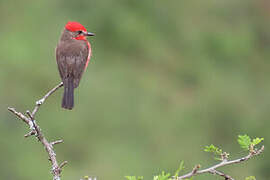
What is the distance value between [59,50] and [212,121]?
5.37 m

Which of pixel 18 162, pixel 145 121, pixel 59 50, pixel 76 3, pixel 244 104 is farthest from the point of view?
pixel 76 3

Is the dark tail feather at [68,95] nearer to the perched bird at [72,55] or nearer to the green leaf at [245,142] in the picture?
the perched bird at [72,55]

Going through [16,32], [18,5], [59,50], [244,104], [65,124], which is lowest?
[59,50]

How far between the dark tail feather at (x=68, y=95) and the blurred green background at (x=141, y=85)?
3823 millimetres

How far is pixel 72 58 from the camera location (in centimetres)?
532

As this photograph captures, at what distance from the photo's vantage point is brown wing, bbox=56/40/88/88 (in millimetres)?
5215

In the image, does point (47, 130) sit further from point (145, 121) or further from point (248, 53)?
point (248, 53)

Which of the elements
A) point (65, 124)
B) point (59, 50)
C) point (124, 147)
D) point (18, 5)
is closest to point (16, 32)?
point (18, 5)

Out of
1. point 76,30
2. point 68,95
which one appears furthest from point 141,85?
point 68,95

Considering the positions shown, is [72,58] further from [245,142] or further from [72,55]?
[245,142]

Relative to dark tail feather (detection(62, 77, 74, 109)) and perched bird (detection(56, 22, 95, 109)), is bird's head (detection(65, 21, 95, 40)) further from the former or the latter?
dark tail feather (detection(62, 77, 74, 109))

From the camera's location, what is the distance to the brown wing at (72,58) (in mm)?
5215

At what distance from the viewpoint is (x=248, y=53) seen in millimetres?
11727

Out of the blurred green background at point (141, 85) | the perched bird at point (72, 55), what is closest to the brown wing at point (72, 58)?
the perched bird at point (72, 55)
